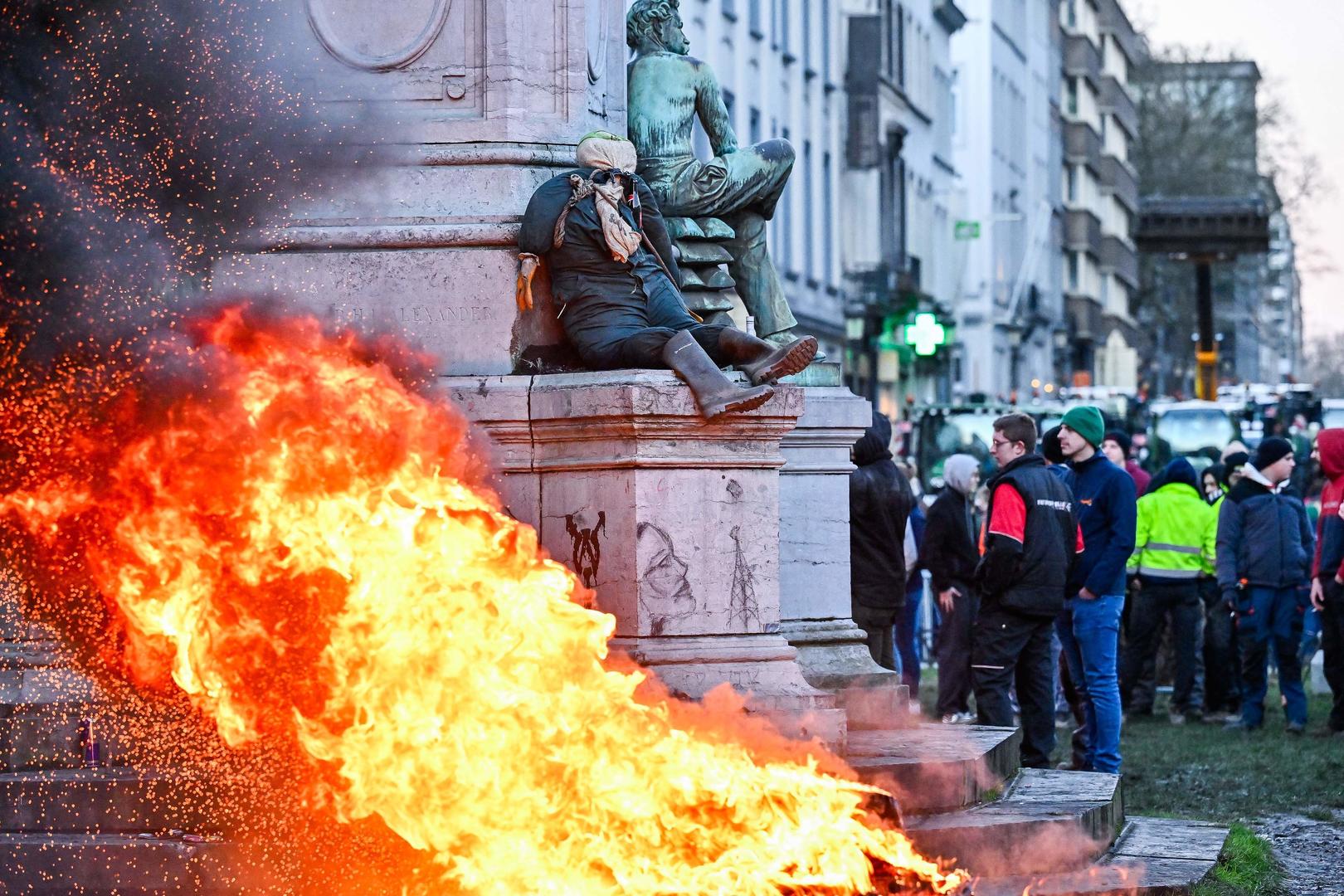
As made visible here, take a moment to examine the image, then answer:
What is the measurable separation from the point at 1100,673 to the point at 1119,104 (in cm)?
8389

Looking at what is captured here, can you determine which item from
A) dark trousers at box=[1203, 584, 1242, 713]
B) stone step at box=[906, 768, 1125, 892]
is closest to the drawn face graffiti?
stone step at box=[906, 768, 1125, 892]

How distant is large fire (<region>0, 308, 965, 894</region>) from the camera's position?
6918mm

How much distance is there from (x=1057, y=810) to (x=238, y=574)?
3.22 meters

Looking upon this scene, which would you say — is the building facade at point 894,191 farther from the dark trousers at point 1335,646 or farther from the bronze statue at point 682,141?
the bronze statue at point 682,141

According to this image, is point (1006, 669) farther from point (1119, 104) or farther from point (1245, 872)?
point (1119, 104)

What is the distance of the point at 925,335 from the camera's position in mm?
25109

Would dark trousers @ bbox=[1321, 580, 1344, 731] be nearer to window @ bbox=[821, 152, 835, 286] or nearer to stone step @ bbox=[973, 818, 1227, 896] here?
stone step @ bbox=[973, 818, 1227, 896]

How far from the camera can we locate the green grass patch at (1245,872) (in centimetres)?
884

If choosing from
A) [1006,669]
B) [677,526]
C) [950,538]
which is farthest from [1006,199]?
[677,526]

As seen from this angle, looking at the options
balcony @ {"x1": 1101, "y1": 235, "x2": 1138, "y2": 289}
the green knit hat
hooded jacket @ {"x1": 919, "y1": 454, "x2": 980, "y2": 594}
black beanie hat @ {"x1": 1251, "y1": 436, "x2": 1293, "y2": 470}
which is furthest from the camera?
balcony @ {"x1": 1101, "y1": 235, "x2": 1138, "y2": 289}

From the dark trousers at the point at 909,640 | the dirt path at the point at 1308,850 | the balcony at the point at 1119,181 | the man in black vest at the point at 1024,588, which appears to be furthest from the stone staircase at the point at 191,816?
the balcony at the point at 1119,181

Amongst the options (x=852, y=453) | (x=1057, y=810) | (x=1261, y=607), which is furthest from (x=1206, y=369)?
(x=1057, y=810)

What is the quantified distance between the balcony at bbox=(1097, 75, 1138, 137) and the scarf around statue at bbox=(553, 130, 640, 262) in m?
82.9

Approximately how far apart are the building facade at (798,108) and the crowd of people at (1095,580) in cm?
1772
